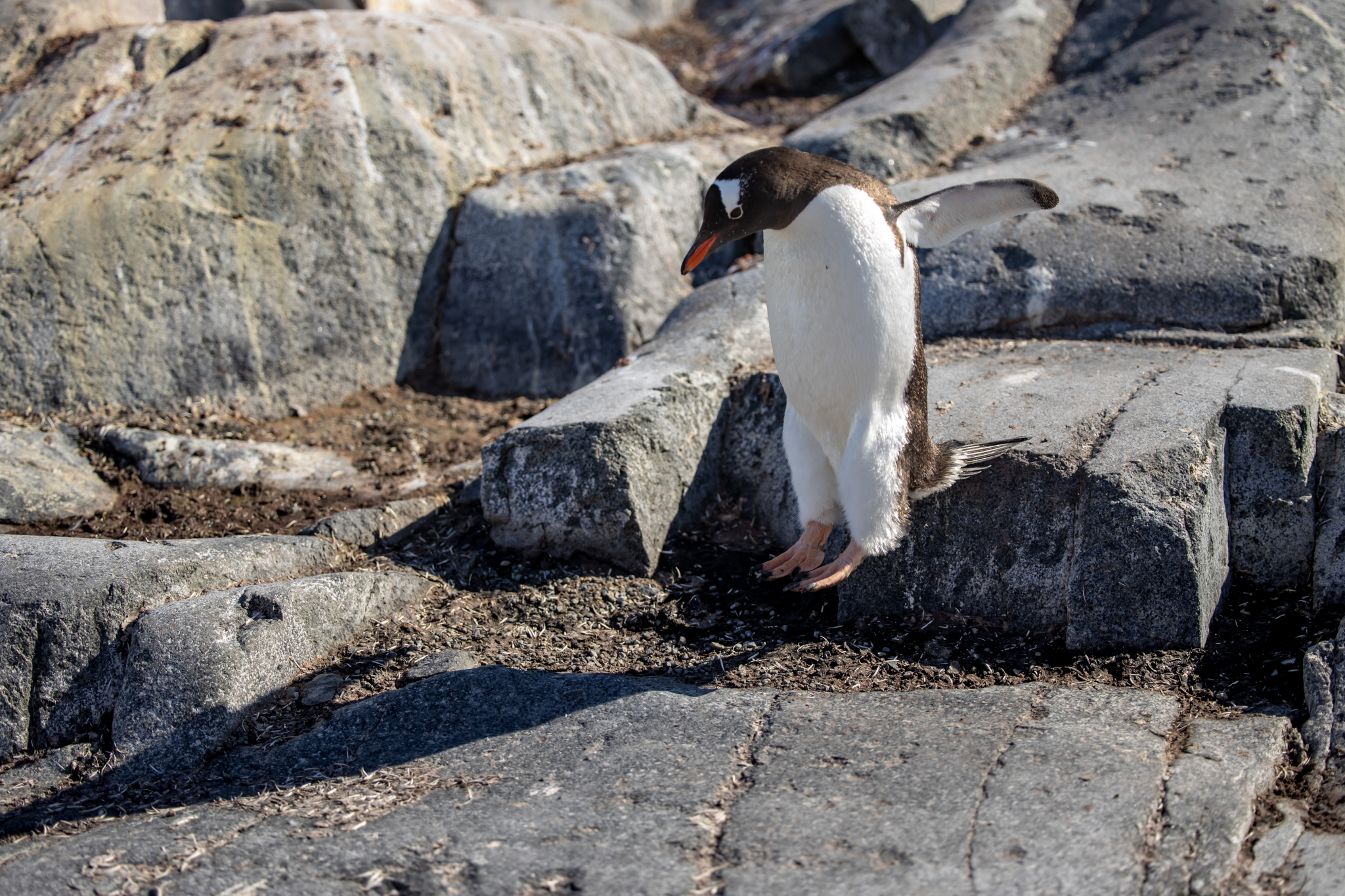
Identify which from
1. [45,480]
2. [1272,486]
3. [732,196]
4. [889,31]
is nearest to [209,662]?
[45,480]

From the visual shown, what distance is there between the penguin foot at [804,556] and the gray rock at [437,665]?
1014 mm

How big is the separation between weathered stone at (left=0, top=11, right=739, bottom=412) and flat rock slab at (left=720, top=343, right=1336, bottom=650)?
3.32 meters

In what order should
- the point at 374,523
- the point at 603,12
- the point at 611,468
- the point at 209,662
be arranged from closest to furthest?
the point at 209,662 → the point at 611,468 → the point at 374,523 → the point at 603,12

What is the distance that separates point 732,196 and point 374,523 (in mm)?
2117

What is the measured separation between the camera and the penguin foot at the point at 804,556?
330cm

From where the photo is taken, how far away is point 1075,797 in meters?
2.43

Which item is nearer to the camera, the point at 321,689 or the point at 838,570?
the point at 838,570

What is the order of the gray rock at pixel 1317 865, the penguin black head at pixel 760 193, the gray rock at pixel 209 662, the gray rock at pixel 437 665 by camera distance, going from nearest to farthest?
the gray rock at pixel 1317 865, the penguin black head at pixel 760 193, the gray rock at pixel 209 662, the gray rock at pixel 437 665

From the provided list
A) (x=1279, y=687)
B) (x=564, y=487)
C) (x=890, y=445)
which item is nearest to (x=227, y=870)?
(x=564, y=487)

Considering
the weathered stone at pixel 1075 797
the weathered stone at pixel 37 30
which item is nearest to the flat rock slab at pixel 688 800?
the weathered stone at pixel 1075 797

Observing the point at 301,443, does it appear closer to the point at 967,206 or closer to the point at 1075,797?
the point at 967,206

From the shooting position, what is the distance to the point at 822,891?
222 cm

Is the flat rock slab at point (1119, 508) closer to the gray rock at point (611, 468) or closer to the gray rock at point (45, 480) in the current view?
the gray rock at point (611, 468)

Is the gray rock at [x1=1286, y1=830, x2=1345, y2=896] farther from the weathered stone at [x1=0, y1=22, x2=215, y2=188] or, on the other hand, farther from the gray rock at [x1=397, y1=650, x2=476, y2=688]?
the weathered stone at [x1=0, y1=22, x2=215, y2=188]
